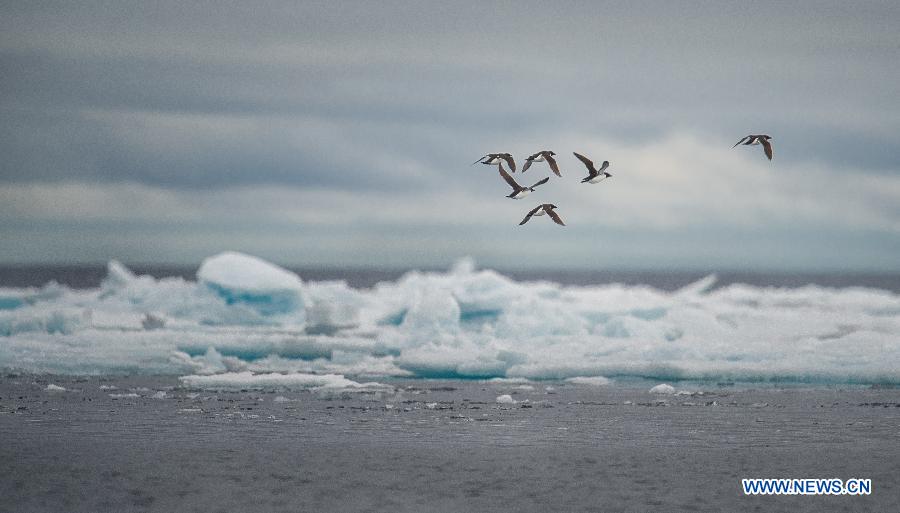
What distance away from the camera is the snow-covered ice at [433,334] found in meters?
28.1

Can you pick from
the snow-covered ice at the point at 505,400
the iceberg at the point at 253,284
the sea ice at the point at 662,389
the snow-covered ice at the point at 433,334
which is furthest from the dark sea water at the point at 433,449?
the iceberg at the point at 253,284

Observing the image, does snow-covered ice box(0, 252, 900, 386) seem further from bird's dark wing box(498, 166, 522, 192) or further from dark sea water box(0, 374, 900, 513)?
bird's dark wing box(498, 166, 522, 192)

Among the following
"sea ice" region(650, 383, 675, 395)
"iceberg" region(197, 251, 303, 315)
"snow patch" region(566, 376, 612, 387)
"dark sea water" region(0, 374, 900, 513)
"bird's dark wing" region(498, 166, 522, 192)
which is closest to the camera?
"dark sea water" region(0, 374, 900, 513)

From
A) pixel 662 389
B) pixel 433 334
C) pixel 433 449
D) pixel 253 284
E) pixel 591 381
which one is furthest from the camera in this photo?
pixel 253 284

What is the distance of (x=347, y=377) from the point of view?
27.8m

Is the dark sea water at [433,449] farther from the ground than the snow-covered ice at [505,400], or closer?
closer

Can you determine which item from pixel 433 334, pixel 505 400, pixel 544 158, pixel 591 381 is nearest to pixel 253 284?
pixel 433 334

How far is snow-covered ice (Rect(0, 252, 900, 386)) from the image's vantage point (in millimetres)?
28062

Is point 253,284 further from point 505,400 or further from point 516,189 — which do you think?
point 516,189

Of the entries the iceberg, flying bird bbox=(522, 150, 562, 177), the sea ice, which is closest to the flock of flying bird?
flying bird bbox=(522, 150, 562, 177)

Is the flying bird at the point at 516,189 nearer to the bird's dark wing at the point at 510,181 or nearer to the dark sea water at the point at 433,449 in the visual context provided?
the bird's dark wing at the point at 510,181

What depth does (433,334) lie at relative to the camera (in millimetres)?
31094

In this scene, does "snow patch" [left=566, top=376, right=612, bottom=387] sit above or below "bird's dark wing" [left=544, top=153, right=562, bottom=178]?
below

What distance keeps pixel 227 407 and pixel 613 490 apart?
8.94 metres
